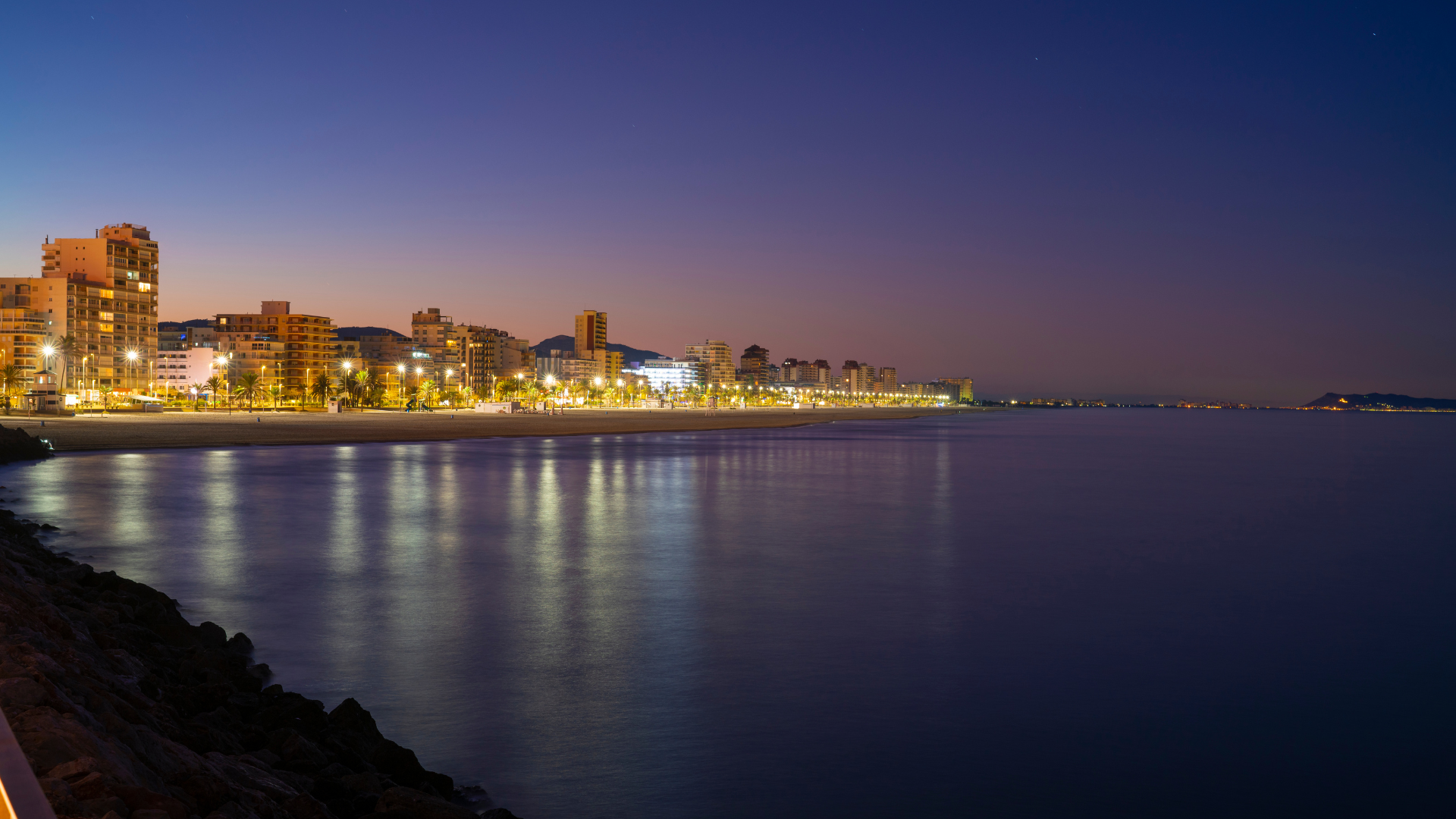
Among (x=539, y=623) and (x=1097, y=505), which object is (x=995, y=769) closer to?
(x=539, y=623)

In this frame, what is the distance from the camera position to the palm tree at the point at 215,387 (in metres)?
124

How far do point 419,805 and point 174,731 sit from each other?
186 cm

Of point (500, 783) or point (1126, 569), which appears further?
point (1126, 569)

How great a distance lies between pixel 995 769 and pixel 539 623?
5735 millimetres

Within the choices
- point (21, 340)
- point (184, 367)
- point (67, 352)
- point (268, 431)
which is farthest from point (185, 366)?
point (268, 431)

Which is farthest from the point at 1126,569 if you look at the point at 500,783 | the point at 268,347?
the point at 268,347

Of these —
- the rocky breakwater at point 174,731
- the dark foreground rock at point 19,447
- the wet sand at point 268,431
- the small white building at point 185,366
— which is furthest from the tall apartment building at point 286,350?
the rocky breakwater at point 174,731

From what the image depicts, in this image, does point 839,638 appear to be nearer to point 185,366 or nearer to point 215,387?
point 215,387

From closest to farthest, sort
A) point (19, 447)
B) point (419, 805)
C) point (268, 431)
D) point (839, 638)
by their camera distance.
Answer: point (419, 805), point (839, 638), point (19, 447), point (268, 431)

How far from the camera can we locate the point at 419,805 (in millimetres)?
4949

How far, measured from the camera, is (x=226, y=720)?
6.39 meters

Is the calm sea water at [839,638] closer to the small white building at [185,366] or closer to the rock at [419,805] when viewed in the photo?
the rock at [419,805]

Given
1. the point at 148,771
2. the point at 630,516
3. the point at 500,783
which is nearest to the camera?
the point at 148,771

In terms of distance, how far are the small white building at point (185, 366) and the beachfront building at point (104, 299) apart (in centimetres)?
1792
